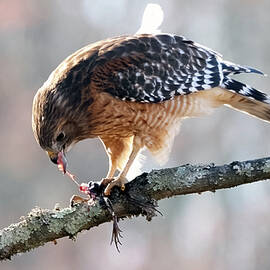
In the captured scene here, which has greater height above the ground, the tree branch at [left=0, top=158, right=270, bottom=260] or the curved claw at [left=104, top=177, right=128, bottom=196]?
the curved claw at [left=104, top=177, right=128, bottom=196]

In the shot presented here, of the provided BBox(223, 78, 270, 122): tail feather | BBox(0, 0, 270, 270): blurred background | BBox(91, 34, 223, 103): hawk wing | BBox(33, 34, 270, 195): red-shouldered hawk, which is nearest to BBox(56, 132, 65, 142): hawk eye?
BBox(33, 34, 270, 195): red-shouldered hawk

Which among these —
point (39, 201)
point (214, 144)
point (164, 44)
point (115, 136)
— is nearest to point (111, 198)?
point (115, 136)

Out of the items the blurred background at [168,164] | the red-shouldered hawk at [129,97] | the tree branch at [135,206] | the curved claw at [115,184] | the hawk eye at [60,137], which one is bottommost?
the tree branch at [135,206]

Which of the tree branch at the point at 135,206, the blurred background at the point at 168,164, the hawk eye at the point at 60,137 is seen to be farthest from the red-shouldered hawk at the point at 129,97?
the blurred background at the point at 168,164

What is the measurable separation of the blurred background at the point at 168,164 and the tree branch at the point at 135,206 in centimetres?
982

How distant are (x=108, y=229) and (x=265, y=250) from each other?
2.88 meters

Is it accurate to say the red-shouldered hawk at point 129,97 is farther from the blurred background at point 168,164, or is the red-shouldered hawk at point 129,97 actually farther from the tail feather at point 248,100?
the blurred background at point 168,164

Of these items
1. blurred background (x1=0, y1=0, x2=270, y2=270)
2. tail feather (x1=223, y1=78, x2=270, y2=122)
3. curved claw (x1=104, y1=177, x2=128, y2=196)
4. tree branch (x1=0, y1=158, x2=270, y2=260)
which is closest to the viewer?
tree branch (x1=0, y1=158, x2=270, y2=260)

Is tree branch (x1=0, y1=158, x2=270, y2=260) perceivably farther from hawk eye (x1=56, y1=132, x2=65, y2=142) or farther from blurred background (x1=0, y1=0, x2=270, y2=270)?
blurred background (x1=0, y1=0, x2=270, y2=270)

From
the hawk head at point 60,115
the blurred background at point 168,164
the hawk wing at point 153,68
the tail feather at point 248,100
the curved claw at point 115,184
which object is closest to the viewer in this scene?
the curved claw at point 115,184

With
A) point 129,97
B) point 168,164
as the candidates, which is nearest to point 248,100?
point 129,97

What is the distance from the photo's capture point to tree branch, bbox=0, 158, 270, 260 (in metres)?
5.34

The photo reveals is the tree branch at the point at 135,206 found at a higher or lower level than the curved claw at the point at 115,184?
lower

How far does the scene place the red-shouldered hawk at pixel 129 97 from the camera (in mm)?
6234
